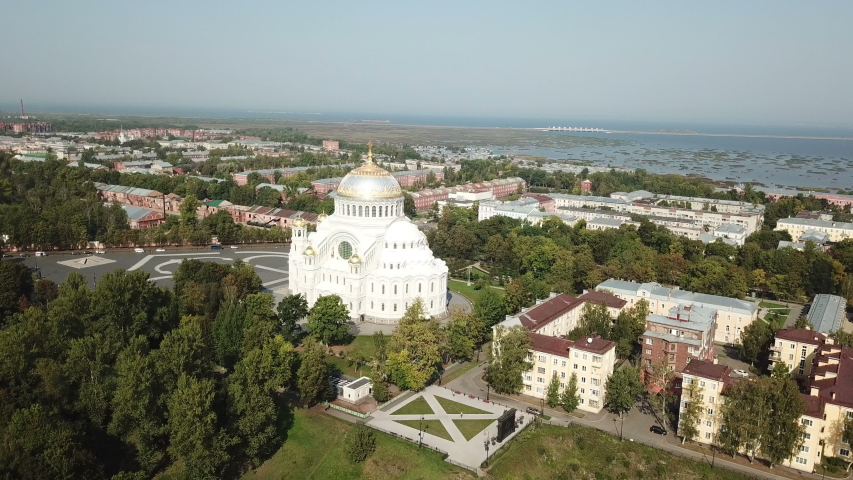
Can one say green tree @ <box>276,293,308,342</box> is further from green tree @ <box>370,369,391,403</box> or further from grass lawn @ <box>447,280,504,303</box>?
grass lawn @ <box>447,280,504,303</box>

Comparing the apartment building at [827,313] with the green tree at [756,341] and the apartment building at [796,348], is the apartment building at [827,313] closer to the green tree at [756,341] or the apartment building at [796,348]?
the apartment building at [796,348]

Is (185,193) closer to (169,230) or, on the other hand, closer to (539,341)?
(169,230)

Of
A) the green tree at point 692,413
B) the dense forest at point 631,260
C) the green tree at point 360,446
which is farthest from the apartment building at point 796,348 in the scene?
the green tree at point 360,446

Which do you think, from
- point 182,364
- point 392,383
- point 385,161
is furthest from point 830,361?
point 385,161

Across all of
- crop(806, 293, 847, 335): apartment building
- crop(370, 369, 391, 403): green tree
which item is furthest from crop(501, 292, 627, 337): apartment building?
crop(806, 293, 847, 335): apartment building

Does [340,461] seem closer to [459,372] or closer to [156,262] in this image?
[459,372]
